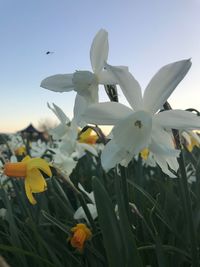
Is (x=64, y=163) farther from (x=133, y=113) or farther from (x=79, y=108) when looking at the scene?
(x=133, y=113)

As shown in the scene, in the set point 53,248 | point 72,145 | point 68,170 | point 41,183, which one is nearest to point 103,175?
point 68,170

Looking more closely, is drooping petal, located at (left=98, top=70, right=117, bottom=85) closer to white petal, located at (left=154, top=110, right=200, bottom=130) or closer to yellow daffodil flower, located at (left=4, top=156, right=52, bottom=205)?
white petal, located at (left=154, top=110, right=200, bottom=130)

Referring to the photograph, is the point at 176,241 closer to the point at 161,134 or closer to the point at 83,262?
the point at 83,262

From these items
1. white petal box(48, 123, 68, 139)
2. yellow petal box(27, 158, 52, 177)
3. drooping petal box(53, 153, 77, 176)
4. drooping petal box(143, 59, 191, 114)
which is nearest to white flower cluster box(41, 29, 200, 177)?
drooping petal box(143, 59, 191, 114)

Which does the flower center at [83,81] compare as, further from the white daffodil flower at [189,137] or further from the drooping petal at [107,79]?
the white daffodil flower at [189,137]

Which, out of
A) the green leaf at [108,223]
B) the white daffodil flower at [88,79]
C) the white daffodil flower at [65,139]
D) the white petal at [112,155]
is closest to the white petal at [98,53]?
the white daffodil flower at [88,79]
